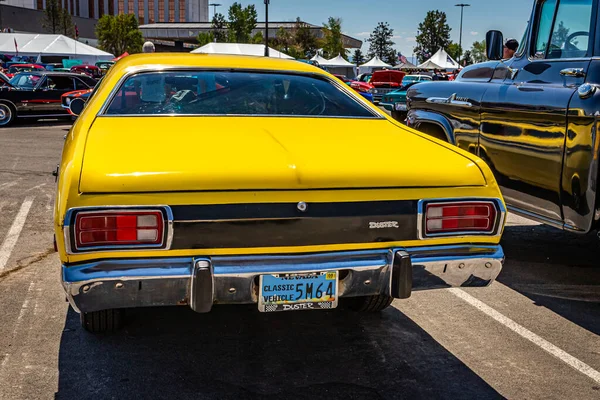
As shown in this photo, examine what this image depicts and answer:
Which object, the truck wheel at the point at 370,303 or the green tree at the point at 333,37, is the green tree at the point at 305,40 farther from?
the truck wheel at the point at 370,303

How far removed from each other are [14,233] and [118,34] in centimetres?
7637

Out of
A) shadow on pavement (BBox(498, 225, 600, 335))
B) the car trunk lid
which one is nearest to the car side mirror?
the car trunk lid

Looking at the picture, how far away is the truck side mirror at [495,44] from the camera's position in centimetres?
564

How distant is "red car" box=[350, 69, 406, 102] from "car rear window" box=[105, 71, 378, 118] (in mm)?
16538

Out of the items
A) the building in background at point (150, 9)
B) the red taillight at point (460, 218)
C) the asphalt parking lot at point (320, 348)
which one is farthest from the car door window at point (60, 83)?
the building in background at point (150, 9)

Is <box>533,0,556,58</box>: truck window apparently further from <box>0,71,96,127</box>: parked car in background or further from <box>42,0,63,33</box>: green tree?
<box>42,0,63,33</box>: green tree

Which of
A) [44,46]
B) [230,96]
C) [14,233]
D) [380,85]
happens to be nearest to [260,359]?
[230,96]

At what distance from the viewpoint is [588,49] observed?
4934mm

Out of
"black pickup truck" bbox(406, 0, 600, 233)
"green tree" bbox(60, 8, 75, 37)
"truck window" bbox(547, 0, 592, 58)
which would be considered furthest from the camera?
"green tree" bbox(60, 8, 75, 37)

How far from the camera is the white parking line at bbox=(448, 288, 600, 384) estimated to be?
12.2ft

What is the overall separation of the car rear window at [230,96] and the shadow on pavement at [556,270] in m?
1.84

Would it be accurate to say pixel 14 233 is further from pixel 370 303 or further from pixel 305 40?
pixel 305 40

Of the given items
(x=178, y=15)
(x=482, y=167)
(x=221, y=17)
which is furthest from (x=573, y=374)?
(x=178, y=15)

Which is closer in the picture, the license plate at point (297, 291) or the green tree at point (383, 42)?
the license plate at point (297, 291)
